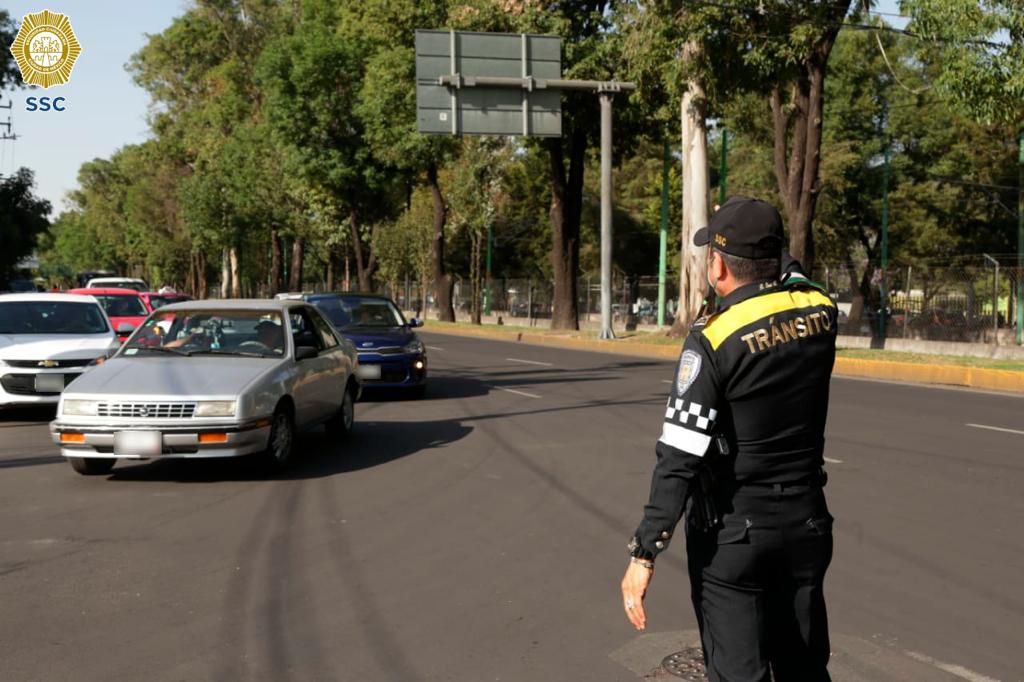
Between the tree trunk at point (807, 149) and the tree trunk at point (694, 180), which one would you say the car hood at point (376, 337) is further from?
the tree trunk at point (694, 180)

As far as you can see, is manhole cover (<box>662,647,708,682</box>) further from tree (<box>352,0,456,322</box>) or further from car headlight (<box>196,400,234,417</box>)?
tree (<box>352,0,456,322</box>)

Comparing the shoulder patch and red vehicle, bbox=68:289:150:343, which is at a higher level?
the shoulder patch

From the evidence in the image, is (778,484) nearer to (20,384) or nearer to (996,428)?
(996,428)

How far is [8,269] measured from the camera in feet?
183

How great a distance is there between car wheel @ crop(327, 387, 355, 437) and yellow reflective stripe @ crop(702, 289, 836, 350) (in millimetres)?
8567

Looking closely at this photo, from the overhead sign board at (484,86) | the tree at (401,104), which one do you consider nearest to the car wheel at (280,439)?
the overhead sign board at (484,86)

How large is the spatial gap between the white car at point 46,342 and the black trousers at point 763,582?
11379mm

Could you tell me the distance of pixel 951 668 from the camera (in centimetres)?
457

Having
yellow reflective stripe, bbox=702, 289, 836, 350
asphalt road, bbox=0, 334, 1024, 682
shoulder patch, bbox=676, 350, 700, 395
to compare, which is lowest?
asphalt road, bbox=0, 334, 1024, 682

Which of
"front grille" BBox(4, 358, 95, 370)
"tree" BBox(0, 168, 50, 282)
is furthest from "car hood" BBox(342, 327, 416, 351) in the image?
"tree" BBox(0, 168, 50, 282)

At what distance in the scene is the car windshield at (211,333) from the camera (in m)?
9.88

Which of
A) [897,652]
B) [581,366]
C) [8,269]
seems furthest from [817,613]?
[8,269]

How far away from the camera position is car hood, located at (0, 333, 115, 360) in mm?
12867

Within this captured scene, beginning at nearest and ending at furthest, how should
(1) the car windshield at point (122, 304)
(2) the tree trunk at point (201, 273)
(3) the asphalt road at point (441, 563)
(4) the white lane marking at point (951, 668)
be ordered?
1. (4) the white lane marking at point (951, 668)
2. (3) the asphalt road at point (441, 563)
3. (1) the car windshield at point (122, 304)
4. (2) the tree trunk at point (201, 273)
